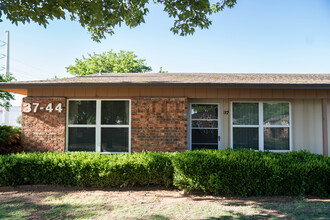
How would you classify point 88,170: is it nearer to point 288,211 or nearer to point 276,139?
point 288,211

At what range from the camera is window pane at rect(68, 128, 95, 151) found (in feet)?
Result: 24.1

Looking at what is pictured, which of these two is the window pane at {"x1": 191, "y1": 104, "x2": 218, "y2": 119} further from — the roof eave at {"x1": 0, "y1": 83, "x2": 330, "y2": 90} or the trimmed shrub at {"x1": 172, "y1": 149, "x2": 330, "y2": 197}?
the trimmed shrub at {"x1": 172, "y1": 149, "x2": 330, "y2": 197}

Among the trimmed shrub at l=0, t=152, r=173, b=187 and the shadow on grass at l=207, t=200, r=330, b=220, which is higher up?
the trimmed shrub at l=0, t=152, r=173, b=187

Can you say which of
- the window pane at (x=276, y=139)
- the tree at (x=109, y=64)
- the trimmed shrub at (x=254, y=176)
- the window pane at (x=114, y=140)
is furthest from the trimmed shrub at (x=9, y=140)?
the tree at (x=109, y=64)

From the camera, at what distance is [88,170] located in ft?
18.2

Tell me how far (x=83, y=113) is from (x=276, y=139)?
20.8 ft

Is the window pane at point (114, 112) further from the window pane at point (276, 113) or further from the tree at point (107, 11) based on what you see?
the window pane at point (276, 113)

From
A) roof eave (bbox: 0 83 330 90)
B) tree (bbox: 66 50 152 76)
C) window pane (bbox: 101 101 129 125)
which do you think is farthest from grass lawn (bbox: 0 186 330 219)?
tree (bbox: 66 50 152 76)

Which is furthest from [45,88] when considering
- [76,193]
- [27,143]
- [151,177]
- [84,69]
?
[84,69]

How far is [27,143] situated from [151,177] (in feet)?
14.5

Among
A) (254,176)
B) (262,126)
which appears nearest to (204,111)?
(262,126)

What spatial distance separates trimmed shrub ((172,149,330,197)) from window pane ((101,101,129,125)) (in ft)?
9.43

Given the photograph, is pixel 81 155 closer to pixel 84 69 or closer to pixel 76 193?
pixel 76 193

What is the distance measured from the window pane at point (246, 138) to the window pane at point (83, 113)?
468 cm
